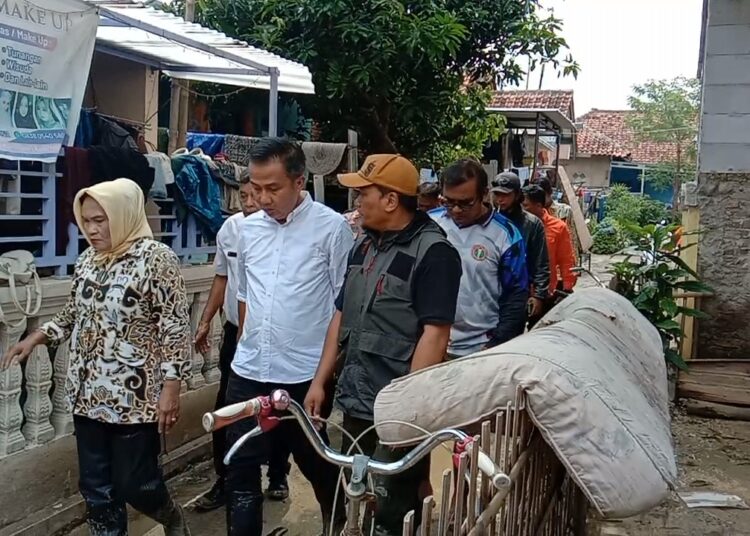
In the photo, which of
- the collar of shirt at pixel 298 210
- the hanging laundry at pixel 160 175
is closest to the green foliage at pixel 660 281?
the hanging laundry at pixel 160 175

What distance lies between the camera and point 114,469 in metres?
2.97

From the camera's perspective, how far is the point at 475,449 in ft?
5.55

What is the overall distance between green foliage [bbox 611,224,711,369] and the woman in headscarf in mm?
4369

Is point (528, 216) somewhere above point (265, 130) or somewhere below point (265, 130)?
below

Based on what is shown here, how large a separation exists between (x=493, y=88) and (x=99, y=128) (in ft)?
24.2

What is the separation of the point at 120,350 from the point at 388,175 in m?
1.20

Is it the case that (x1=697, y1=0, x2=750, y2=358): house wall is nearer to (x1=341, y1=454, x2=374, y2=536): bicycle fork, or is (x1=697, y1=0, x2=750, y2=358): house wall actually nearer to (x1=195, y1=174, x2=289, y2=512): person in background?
(x1=195, y1=174, x2=289, y2=512): person in background

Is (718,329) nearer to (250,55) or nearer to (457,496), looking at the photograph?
(250,55)

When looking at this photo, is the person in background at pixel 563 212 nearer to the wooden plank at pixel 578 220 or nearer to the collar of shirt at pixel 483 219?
the wooden plank at pixel 578 220

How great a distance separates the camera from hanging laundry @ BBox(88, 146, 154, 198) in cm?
437

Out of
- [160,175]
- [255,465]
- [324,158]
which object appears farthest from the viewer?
[324,158]

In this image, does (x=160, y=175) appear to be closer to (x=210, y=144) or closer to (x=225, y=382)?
(x=225, y=382)

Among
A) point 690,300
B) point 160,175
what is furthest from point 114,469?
point 690,300

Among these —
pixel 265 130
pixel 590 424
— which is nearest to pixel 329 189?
pixel 265 130
